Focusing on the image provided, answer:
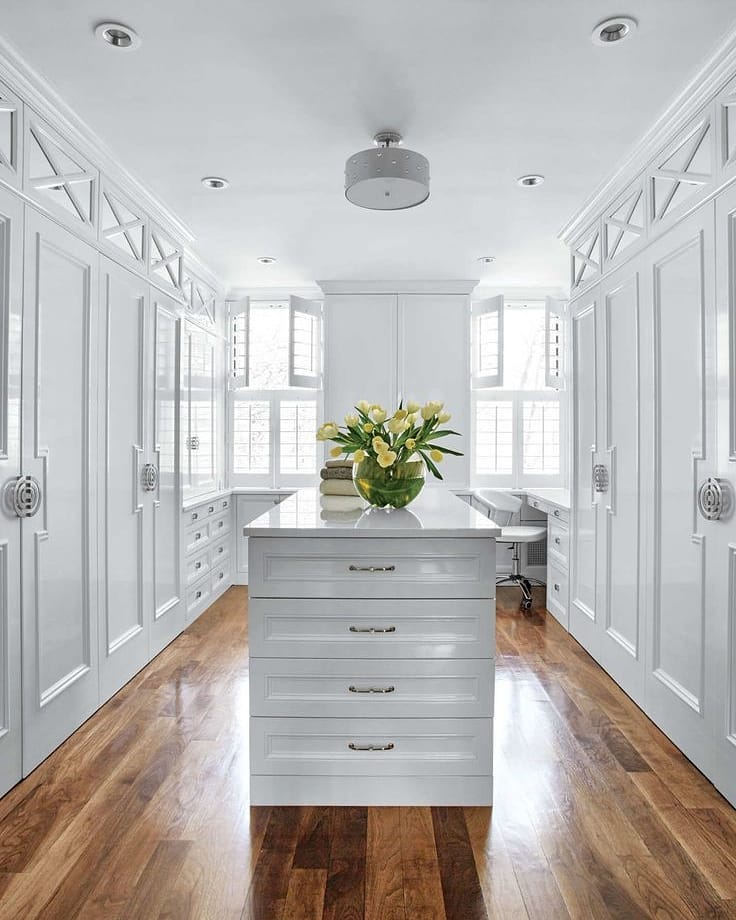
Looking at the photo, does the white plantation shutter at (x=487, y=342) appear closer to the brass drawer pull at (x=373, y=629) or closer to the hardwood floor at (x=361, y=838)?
the hardwood floor at (x=361, y=838)

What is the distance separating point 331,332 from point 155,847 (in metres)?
4.46

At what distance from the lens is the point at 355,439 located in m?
2.62

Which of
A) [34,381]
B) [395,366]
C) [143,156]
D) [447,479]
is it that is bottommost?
[447,479]

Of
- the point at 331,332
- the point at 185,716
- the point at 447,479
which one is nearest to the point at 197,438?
the point at 331,332

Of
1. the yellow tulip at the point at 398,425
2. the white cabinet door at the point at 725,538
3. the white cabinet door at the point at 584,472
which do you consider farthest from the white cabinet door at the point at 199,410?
the white cabinet door at the point at 725,538

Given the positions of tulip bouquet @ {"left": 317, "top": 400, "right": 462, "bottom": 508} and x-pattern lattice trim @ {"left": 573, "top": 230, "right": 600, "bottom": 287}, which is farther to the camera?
x-pattern lattice trim @ {"left": 573, "top": 230, "right": 600, "bottom": 287}

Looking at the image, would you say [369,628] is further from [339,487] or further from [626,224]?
[626,224]

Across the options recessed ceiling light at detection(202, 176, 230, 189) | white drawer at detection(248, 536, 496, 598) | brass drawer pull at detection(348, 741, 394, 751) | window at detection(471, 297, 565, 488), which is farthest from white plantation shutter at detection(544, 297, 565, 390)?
brass drawer pull at detection(348, 741, 394, 751)

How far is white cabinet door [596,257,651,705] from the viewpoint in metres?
3.26

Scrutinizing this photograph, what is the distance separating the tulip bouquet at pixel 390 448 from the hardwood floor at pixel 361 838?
115 centimetres

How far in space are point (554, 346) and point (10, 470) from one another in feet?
15.8

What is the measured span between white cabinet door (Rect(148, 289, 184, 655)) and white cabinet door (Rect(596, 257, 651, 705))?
2.62 metres

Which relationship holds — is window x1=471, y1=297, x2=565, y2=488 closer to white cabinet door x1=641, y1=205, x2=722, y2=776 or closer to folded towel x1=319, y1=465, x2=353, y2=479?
white cabinet door x1=641, y1=205, x2=722, y2=776

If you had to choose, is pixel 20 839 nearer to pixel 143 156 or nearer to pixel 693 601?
pixel 693 601
